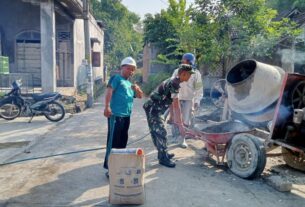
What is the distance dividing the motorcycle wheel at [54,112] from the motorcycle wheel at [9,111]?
36.2 inches

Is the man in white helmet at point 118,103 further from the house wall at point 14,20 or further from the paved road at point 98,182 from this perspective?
the house wall at point 14,20

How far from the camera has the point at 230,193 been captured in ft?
14.1

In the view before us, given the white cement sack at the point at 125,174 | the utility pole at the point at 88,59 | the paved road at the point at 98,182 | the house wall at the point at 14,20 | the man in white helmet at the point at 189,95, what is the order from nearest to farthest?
1. the white cement sack at the point at 125,174
2. the paved road at the point at 98,182
3. the man in white helmet at the point at 189,95
4. the utility pole at the point at 88,59
5. the house wall at the point at 14,20

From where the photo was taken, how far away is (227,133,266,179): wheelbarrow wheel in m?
4.58

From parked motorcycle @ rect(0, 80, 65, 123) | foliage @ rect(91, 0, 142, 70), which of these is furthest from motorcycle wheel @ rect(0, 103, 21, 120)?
foliage @ rect(91, 0, 142, 70)

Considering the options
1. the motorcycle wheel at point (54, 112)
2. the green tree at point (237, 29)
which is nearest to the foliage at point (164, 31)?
the green tree at point (237, 29)

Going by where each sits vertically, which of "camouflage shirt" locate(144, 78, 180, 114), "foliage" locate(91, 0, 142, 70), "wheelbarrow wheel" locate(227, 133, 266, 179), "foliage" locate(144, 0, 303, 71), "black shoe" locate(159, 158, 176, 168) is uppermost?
"foliage" locate(91, 0, 142, 70)

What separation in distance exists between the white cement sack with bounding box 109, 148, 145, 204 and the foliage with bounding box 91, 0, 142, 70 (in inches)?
1371

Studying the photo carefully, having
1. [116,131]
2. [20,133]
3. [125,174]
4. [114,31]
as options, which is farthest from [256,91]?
→ [114,31]

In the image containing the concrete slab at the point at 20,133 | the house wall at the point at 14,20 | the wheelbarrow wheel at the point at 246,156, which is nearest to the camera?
the wheelbarrow wheel at the point at 246,156

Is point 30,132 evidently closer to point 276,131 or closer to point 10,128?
point 10,128

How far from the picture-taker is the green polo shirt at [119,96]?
460cm

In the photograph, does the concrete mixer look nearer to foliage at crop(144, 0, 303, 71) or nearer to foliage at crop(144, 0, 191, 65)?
foliage at crop(144, 0, 303, 71)

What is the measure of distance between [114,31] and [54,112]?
1230 inches
